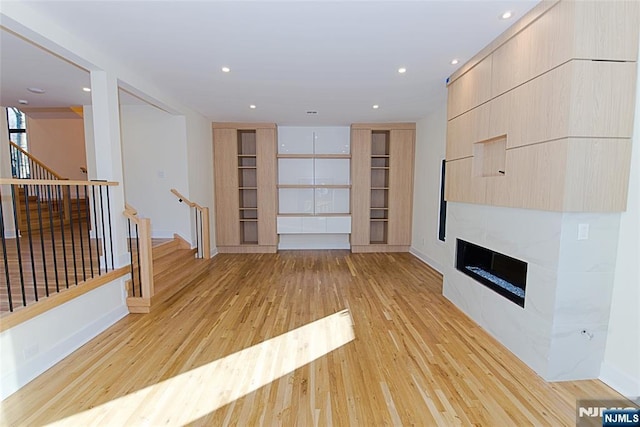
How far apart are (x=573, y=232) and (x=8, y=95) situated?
23.4 ft

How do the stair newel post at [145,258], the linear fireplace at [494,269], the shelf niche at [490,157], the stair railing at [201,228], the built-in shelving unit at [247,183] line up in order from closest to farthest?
the linear fireplace at [494,269] → the shelf niche at [490,157] → the stair newel post at [145,258] → the stair railing at [201,228] → the built-in shelving unit at [247,183]

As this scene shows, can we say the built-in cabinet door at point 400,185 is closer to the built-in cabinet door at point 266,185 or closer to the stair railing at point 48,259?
the built-in cabinet door at point 266,185

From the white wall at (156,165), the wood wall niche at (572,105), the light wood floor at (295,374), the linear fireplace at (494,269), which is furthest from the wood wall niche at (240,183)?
the wood wall niche at (572,105)

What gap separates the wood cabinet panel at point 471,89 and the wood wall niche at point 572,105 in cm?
34

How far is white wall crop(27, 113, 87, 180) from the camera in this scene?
7.55m

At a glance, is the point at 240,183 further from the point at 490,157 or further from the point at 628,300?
the point at 628,300

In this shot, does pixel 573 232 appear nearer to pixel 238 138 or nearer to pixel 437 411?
pixel 437 411

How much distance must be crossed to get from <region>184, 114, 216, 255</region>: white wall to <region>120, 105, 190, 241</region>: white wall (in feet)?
0.47

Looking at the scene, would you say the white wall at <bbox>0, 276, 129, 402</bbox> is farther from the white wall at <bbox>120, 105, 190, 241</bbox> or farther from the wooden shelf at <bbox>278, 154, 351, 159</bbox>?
the wooden shelf at <bbox>278, 154, 351, 159</bbox>

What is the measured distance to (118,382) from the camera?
2.13 meters

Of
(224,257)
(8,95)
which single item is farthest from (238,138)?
(8,95)

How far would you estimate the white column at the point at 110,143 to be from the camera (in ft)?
10.2

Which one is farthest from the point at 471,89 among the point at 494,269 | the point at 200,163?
the point at 200,163

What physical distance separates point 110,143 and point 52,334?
6.38 feet
